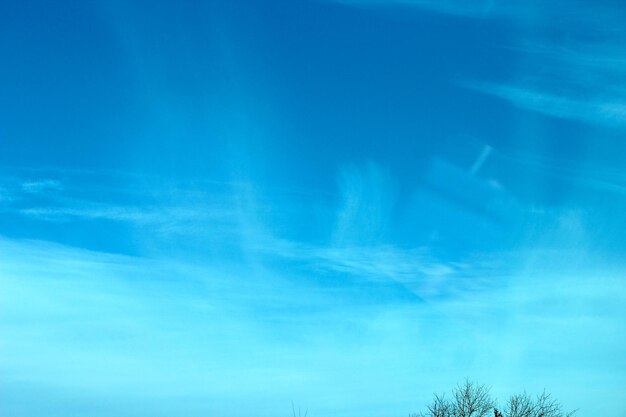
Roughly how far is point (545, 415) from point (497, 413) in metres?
6.83

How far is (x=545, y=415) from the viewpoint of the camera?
222 ft

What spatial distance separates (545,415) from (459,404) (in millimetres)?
9060

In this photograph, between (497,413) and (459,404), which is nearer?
(497,413)

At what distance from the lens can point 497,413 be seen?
64.8 metres

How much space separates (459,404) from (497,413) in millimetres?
5845

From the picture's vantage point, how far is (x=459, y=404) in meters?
69.9
